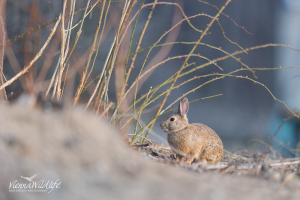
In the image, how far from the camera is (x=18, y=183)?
0.84 m

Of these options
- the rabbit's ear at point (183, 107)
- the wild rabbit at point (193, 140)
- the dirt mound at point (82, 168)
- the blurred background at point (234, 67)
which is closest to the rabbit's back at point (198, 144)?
the wild rabbit at point (193, 140)

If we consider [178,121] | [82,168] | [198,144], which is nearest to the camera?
[82,168]

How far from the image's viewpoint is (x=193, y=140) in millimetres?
2098

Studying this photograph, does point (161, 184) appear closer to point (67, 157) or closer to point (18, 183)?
point (67, 157)

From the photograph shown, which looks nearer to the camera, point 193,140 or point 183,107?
point 193,140

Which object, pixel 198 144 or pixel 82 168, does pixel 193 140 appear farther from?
pixel 82 168

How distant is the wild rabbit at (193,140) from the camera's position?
2090mm

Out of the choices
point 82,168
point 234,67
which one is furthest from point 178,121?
point 234,67

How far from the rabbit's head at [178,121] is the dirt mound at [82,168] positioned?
107 centimetres

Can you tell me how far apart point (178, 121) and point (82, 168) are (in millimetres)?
1348

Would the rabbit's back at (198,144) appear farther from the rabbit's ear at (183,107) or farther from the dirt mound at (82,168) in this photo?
the dirt mound at (82,168)

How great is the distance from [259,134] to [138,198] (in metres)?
4.55

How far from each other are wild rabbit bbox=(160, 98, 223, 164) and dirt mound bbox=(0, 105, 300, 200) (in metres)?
0.95

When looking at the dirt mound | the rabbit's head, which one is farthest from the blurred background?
the dirt mound
